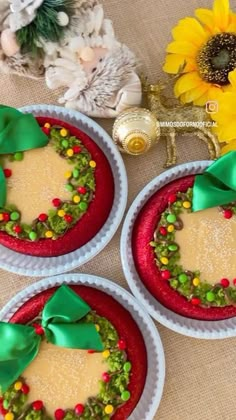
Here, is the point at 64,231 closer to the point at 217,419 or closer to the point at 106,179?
the point at 106,179

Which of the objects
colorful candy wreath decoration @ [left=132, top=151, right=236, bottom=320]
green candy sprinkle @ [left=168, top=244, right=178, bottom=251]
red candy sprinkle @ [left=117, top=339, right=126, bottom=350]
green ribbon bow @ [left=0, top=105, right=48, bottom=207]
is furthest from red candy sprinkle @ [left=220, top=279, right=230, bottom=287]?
green ribbon bow @ [left=0, top=105, right=48, bottom=207]

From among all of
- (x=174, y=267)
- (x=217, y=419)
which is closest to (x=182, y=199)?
(x=174, y=267)

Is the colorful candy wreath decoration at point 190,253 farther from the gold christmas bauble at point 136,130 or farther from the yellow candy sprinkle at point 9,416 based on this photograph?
the yellow candy sprinkle at point 9,416

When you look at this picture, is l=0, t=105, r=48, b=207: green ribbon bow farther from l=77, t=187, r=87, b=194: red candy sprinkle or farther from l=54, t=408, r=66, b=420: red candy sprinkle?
l=54, t=408, r=66, b=420: red candy sprinkle

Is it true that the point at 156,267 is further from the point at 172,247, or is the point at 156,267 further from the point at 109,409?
the point at 109,409

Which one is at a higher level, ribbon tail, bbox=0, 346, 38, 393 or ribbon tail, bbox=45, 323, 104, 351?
ribbon tail, bbox=45, 323, 104, 351

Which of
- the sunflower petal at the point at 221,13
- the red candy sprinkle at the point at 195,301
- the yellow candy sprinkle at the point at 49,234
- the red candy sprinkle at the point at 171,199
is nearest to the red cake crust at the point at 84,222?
the yellow candy sprinkle at the point at 49,234
